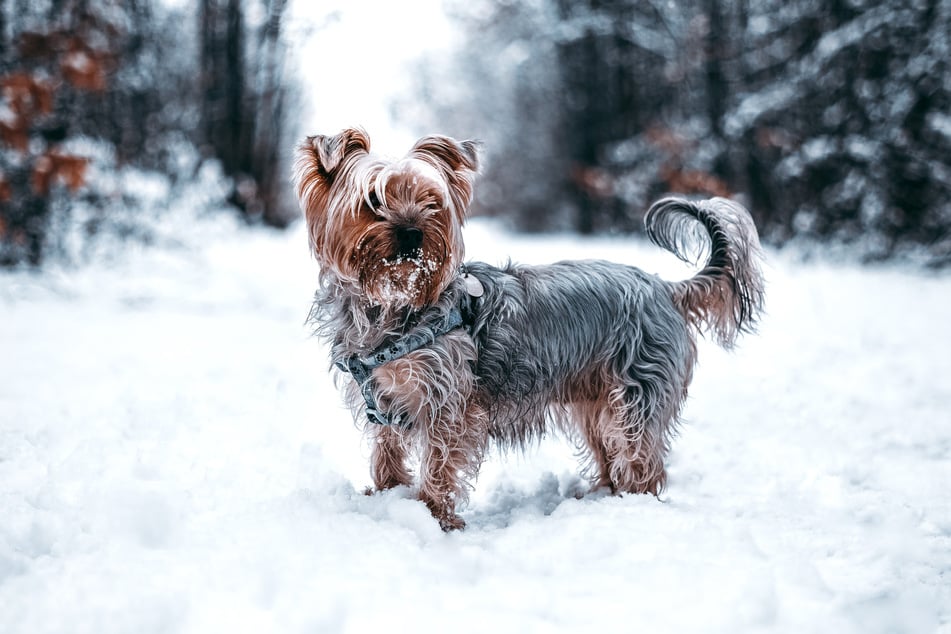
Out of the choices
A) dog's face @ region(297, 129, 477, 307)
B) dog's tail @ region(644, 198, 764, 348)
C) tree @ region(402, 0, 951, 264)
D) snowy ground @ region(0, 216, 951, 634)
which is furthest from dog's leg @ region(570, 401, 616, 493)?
tree @ region(402, 0, 951, 264)

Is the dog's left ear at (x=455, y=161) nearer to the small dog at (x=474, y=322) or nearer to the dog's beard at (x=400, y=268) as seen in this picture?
the small dog at (x=474, y=322)

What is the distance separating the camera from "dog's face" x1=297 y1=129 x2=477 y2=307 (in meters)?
3.22

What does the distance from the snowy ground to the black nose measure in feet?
3.59

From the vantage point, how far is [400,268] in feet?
10.5

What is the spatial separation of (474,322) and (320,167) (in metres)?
1.01

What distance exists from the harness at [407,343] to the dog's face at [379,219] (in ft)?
0.36

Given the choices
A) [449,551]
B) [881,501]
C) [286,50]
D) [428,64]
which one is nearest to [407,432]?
[449,551]

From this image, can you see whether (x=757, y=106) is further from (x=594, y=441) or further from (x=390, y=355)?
(x=390, y=355)

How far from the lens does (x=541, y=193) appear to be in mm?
30812

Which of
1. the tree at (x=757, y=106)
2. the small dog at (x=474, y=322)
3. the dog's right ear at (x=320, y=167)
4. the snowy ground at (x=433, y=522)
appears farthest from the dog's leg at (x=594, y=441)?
the tree at (x=757, y=106)

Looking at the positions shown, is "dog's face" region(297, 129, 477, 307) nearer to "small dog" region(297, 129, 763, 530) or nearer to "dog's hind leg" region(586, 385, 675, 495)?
"small dog" region(297, 129, 763, 530)

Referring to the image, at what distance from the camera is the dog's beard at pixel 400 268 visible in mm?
3205

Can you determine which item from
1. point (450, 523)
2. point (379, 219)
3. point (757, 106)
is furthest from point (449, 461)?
point (757, 106)

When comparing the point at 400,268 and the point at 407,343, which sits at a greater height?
the point at 400,268
